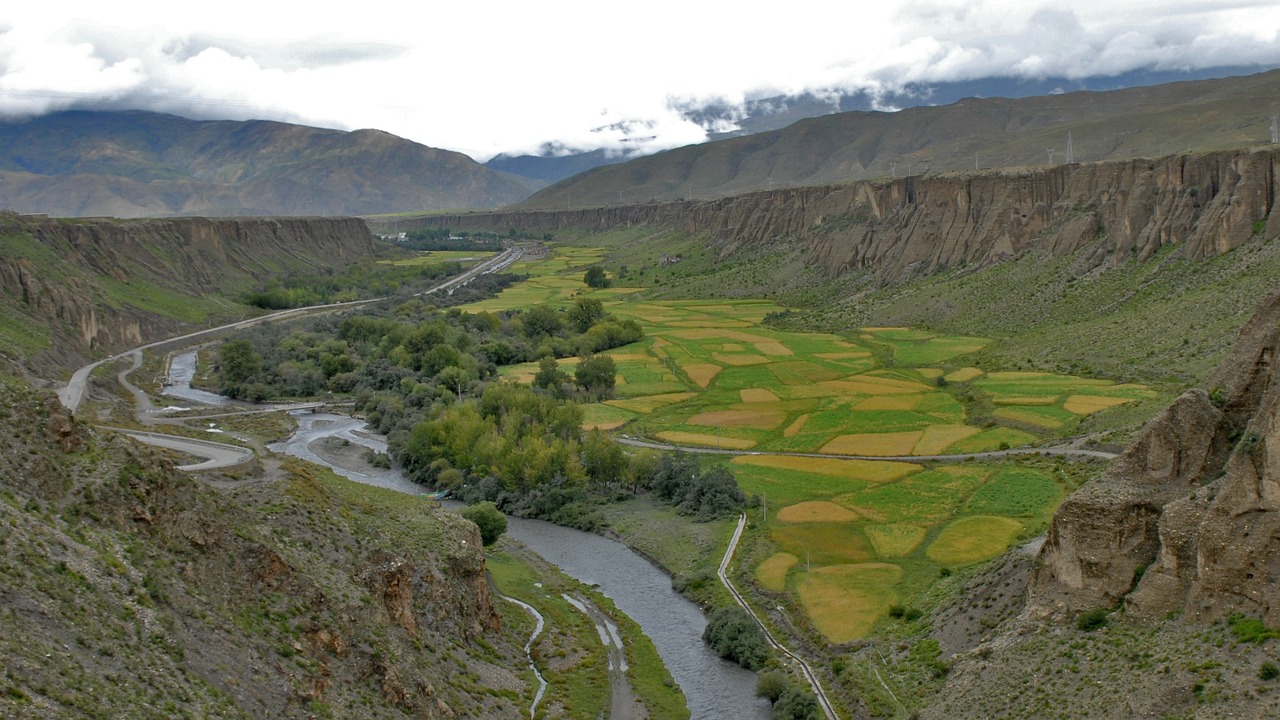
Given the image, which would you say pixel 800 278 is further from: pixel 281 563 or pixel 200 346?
pixel 281 563

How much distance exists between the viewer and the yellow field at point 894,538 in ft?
211

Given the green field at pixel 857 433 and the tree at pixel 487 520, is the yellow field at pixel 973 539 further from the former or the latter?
the tree at pixel 487 520

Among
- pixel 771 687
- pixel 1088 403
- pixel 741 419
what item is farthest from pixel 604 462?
pixel 1088 403

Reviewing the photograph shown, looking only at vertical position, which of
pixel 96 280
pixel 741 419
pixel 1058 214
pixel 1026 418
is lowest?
pixel 741 419

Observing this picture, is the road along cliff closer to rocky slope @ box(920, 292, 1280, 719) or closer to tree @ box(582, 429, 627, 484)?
tree @ box(582, 429, 627, 484)

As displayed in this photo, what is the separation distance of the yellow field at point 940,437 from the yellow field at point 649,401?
92.5ft

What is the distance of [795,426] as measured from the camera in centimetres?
9750

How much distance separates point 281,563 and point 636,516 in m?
37.7

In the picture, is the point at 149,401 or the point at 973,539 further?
the point at 149,401

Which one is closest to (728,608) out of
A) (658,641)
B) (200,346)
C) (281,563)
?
(658,641)

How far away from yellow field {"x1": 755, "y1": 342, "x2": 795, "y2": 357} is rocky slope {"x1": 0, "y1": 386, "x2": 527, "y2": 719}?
3208 inches

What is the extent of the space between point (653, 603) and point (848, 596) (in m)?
11.2

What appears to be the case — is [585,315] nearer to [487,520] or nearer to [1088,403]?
[1088,403]

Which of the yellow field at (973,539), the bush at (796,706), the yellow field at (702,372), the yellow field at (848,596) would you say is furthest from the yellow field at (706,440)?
the bush at (796,706)
